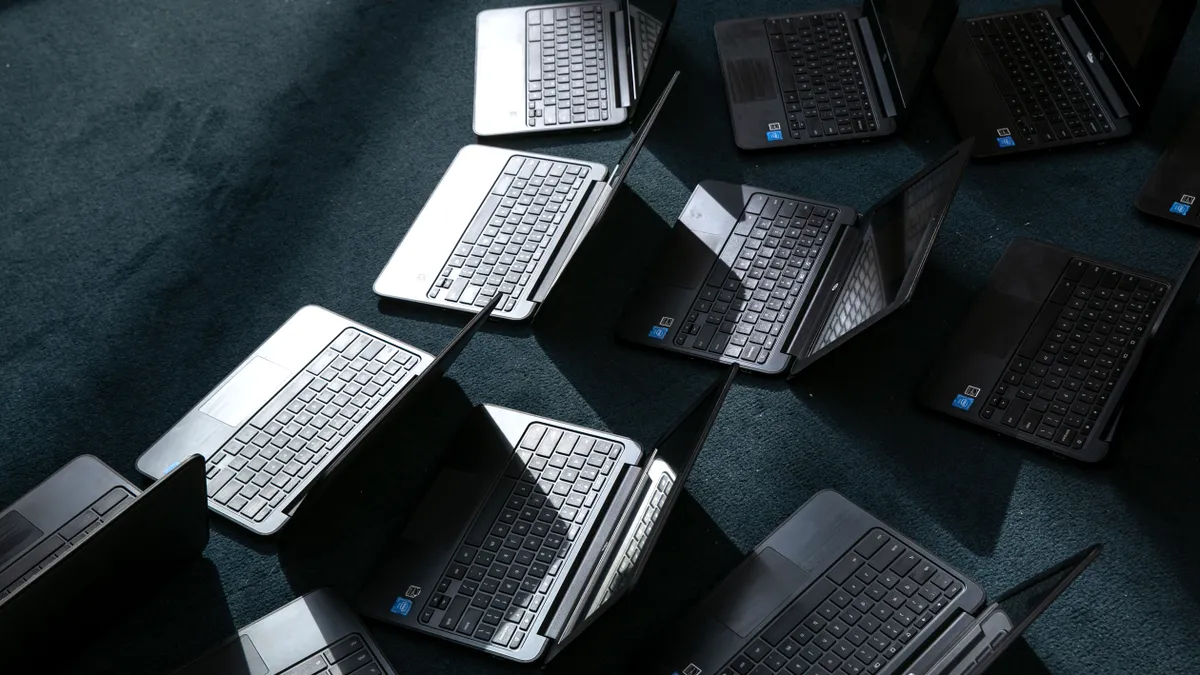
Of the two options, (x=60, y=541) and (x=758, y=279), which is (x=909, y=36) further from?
(x=60, y=541)

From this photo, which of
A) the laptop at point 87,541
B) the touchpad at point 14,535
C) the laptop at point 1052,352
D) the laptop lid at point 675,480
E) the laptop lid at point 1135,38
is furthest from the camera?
the laptop lid at point 1135,38

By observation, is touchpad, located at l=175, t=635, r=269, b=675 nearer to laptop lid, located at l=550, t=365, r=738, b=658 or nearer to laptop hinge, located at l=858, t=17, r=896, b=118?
laptop lid, located at l=550, t=365, r=738, b=658

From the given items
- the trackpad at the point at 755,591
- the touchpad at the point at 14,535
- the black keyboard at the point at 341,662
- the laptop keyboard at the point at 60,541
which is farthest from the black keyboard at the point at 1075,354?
the touchpad at the point at 14,535

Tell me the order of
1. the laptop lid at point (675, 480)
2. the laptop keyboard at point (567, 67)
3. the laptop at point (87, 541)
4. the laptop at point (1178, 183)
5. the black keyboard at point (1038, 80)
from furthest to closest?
the laptop keyboard at point (567, 67) < the black keyboard at point (1038, 80) < the laptop at point (1178, 183) < the laptop lid at point (675, 480) < the laptop at point (87, 541)

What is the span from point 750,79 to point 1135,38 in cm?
83

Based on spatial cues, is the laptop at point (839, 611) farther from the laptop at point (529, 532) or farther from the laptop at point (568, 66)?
the laptop at point (568, 66)

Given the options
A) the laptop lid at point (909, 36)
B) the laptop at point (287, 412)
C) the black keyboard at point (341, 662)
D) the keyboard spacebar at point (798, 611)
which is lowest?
the black keyboard at point (341, 662)

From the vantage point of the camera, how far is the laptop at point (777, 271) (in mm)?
1983

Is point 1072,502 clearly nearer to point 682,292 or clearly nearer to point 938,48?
point 682,292

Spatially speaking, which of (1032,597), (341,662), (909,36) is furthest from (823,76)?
(341,662)

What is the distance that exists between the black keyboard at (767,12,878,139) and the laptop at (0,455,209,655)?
5.06 feet

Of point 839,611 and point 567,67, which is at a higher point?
point 567,67

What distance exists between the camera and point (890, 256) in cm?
201

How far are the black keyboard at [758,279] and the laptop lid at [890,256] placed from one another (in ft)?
0.28
